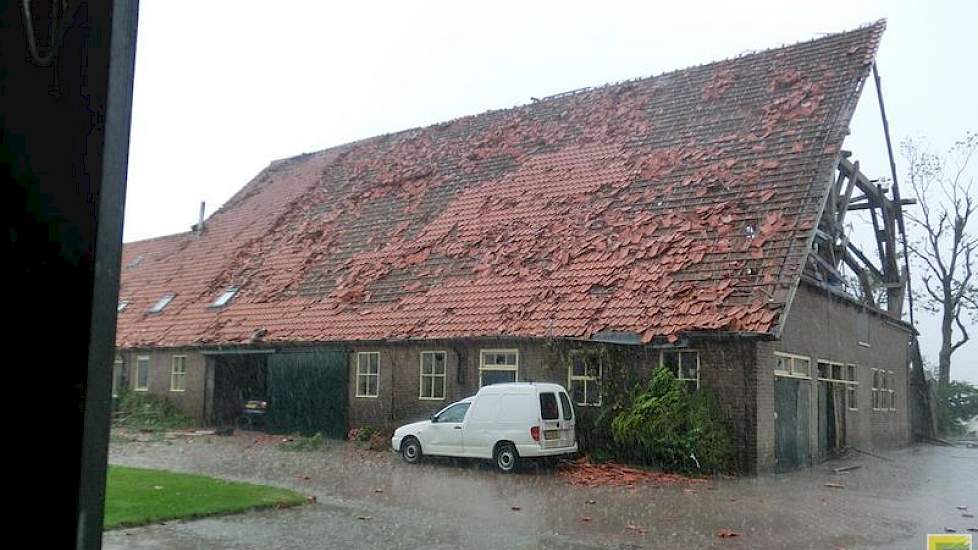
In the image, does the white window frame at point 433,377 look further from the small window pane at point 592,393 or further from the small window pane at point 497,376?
the small window pane at point 592,393

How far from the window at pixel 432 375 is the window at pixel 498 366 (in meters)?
1.16

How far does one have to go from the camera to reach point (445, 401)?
1988 cm

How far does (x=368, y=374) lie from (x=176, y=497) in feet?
32.3

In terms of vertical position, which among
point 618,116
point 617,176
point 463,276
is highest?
point 618,116

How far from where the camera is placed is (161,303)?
28.3m

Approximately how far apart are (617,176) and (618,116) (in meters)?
3.66

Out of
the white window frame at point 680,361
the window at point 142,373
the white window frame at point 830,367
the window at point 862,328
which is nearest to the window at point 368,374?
the white window frame at point 680,361

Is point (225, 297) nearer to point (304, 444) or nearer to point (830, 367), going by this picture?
point (304, 444)

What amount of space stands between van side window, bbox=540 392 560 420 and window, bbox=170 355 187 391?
46.5 feet

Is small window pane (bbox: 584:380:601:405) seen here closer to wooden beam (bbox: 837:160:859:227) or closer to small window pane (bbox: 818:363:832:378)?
small window pane (bbox: 818:363:832:378)

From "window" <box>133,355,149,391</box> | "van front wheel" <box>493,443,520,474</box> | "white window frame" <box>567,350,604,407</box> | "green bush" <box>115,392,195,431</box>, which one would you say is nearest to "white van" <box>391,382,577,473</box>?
"van front wheel" <box>493,443,520,474</box>

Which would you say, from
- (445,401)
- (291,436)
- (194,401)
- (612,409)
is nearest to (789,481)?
(612,409)

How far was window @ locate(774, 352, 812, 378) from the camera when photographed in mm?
17484

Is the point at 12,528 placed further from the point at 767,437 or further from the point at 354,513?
the point at 767,437
